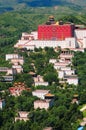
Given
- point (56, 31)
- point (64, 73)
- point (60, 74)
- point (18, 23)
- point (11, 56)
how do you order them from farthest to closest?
point (18, 23), point (56, 31), point (11, 56), point (64, 73), point (60, 74)

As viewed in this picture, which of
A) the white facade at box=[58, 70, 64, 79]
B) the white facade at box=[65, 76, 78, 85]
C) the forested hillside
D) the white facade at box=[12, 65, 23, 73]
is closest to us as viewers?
the white facade at box=[65, 76, 78, 85]

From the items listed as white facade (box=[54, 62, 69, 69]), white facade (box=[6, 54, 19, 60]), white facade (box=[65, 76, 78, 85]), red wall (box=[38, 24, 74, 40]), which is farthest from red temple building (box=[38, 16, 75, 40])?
white facade (box=[65, 76, 78, 85])

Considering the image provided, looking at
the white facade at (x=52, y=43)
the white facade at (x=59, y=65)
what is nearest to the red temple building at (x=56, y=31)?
the white facade at (x=52, y=43)

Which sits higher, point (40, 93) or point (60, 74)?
point (40, 93)

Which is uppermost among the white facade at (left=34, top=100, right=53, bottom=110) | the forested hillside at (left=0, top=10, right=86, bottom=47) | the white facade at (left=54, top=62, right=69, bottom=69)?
the white facade at (left=34, top=100, right=53, bottom=110)

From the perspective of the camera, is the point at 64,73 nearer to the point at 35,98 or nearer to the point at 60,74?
the point at 60,74

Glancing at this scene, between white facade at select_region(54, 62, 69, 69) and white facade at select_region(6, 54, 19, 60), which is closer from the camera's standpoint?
white facade at select_region(54, 62, 69, 69)

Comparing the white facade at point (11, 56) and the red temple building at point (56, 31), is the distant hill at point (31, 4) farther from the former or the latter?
the white facade at point (11, 56)

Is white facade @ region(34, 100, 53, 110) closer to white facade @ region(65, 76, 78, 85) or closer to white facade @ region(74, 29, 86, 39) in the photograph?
white facade @ region(65, 76, 78, 85)

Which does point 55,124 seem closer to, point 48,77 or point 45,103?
point 45,103

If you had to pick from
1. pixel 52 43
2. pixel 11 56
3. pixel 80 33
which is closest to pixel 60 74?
pixel 11 56
